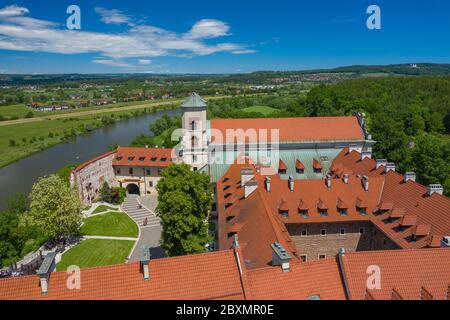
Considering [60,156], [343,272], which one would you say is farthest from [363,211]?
[60,156]

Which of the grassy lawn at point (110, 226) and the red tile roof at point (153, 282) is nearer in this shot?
the red tile roof at point (153, 282)

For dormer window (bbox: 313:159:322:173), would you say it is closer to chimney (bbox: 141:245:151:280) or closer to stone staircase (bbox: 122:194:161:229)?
stone staircase (bbox: 122:194:161:229)

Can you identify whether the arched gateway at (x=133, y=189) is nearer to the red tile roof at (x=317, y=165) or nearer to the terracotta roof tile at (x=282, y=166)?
the terracotta roof tile at (x=282, y=166)

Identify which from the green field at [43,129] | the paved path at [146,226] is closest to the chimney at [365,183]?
the paved path at [146,226]

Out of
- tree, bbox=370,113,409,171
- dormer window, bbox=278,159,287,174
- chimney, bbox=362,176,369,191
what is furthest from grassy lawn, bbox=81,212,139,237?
tree, bbox=370,113,409,171

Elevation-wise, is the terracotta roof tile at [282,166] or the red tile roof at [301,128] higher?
the red tile roof at [301,128]

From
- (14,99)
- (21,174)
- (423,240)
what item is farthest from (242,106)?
(14,99)
